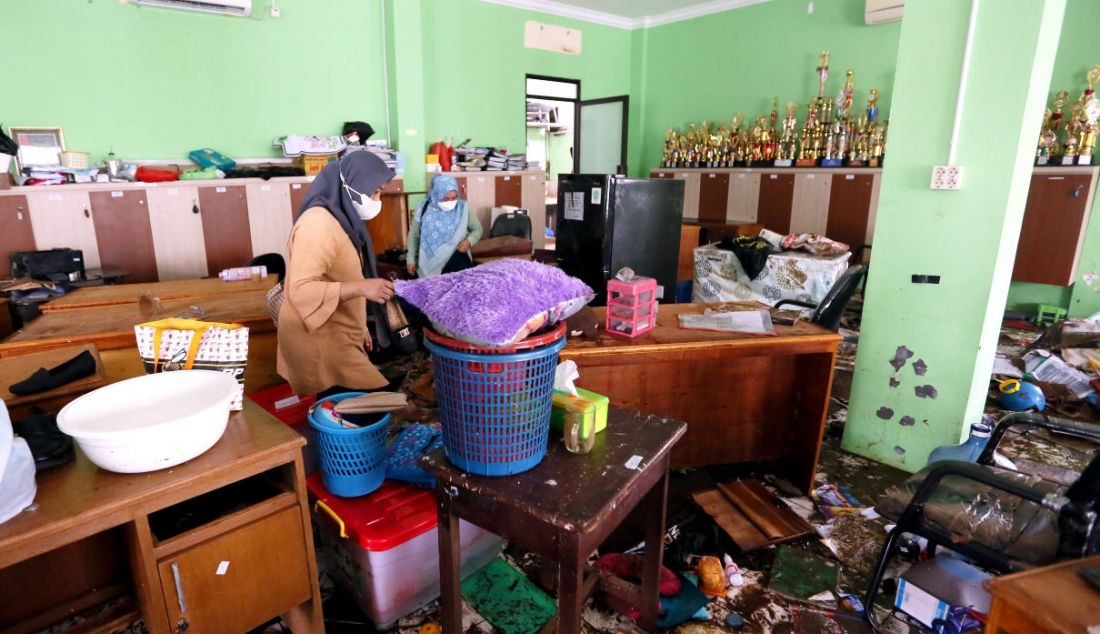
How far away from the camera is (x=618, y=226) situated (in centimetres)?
371

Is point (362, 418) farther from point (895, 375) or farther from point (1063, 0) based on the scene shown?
point (1063, 0)

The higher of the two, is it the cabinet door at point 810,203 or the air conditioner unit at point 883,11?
the air conditioner unit at point 883,11

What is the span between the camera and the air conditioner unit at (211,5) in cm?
495

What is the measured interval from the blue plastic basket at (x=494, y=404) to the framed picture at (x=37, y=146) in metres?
5.13

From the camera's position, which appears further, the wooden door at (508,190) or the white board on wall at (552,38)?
the white board on wall at (552,38)

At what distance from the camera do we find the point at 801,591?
196 cm

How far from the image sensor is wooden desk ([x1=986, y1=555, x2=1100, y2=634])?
98 cm

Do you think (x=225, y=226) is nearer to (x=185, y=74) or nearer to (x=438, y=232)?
(x=185, y=74)

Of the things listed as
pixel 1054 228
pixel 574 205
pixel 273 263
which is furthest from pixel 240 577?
pixel 1054 228

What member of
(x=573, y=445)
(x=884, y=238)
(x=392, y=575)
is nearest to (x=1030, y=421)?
(x=884, y=238)

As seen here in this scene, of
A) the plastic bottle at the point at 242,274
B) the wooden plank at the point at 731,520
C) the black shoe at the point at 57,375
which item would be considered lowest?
the wooden plank at the point at 731,520

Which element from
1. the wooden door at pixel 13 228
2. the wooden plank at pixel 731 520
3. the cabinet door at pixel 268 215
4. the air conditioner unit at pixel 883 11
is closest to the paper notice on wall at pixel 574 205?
the wooden plank at pixel 731 520

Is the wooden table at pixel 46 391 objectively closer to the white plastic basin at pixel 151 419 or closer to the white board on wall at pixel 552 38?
the white plastic basin at pixel 151 419

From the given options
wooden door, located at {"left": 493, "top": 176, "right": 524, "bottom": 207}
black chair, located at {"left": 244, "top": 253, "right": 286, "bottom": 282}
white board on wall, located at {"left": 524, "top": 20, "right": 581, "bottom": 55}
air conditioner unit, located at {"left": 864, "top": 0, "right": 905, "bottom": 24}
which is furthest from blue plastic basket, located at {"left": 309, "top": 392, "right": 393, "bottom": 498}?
white board on wall, located at {"left": 524, "top": 20, "right": 581, "bottom": 55}
